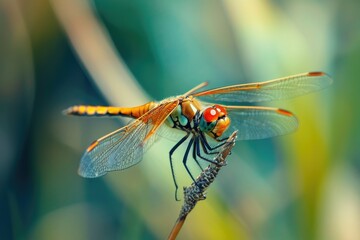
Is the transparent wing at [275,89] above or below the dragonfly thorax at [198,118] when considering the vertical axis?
below

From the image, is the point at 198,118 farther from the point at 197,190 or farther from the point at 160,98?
the point at 160,98

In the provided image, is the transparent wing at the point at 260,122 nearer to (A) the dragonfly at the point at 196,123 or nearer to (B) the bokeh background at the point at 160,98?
(A) the dragonfly at the point at 196,123

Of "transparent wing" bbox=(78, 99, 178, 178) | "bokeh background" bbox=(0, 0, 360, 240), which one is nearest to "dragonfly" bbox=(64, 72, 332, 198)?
"transparent wing" bbox=(78, 99, 178, 178)

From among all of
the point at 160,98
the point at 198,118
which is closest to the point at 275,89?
the point at 198,118

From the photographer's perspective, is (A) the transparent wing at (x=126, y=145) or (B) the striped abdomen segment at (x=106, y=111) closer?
(A) the transparent wing at (x=126, y=145)

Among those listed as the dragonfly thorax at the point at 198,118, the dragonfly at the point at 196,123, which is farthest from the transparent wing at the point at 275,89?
the dragonfly thorax at the point at 198,118

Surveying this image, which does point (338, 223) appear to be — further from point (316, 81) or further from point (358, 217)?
point (316, 81)
